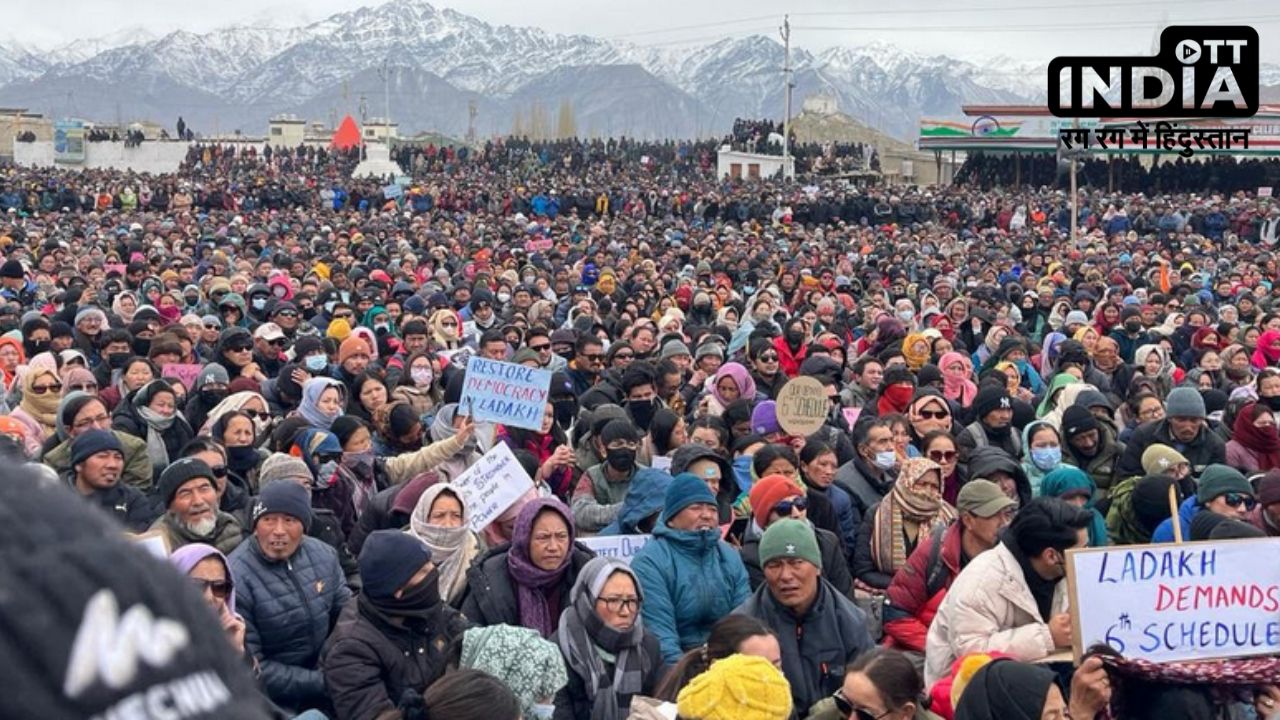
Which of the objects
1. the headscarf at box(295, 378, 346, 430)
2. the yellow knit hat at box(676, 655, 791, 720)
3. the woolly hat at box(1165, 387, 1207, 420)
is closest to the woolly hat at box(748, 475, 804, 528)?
the yellow knit hat at box(676, 655, 791, 720)

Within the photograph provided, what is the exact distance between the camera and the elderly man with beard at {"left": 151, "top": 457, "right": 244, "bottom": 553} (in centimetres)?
579

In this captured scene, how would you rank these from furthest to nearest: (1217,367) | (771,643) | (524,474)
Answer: (1217,367) → (524,474) → (771,643)

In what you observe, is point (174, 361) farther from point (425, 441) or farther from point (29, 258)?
point (29, 258)

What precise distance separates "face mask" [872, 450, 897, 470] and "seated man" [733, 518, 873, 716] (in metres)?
2.33

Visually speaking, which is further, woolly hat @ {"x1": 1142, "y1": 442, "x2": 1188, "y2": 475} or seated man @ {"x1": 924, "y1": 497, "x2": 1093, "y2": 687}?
woolly hat @ {"x1": 1142, "y1": 442, "x2": 1188, "y2": 475}

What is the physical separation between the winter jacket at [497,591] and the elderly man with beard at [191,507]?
1045 millimetres

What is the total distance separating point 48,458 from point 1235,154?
1773 inches

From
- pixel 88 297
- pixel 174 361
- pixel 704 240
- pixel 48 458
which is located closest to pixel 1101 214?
pixel 704 240

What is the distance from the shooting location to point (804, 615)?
5.19 m

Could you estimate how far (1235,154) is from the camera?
151 ft

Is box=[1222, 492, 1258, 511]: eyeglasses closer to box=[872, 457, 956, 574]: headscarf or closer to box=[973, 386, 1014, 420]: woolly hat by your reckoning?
box=[872, 457, 956, 574]: headscarf

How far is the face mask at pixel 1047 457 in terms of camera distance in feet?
25.5

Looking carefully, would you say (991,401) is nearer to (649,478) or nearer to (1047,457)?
(1047,457)

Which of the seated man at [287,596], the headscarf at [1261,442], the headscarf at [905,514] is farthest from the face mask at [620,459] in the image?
the headscarf at [1261,442]
